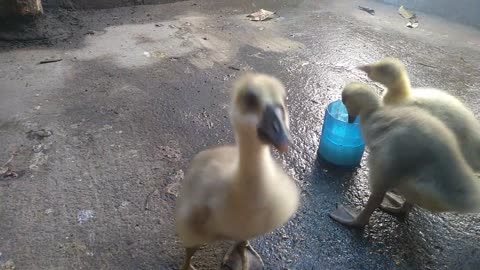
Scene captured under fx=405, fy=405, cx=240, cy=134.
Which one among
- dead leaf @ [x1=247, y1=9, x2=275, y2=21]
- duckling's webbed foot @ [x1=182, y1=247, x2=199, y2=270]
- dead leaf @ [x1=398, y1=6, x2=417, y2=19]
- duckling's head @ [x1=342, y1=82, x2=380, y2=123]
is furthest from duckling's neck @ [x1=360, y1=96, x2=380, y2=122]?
dead leaf @ [x1=398, y1=6, x2=417, y2=19]

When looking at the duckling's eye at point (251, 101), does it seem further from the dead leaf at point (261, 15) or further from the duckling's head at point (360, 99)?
the dead leaf at point (261, 15)

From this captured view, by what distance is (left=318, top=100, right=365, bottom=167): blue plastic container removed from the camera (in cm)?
263

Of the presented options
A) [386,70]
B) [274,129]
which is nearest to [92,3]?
[386,70]

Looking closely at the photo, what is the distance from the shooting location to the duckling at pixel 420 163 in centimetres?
192

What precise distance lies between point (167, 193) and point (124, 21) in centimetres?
285

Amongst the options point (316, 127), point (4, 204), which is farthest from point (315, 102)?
point (4, 204)

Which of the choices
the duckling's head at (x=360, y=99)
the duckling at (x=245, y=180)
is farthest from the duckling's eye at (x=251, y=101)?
the duckling's head at (x=360, y=99)

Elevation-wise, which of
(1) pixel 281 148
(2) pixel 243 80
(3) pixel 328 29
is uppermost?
(2) pixel 243 80

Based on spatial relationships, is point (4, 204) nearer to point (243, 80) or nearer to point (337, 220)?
point (243, 80)

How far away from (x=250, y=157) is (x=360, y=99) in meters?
1.03

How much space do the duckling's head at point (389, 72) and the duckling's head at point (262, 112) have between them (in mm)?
1123

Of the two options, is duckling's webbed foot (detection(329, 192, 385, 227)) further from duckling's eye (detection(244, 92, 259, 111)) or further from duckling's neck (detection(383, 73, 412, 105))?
duckling's eye (detection(244, 92, 259, 111))

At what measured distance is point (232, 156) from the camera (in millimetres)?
1844

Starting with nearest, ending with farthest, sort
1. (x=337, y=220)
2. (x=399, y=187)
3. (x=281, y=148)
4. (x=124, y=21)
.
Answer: (x=281, y=148), (x=399, y=187), (x=337, y=220), (x=124, y=21)
